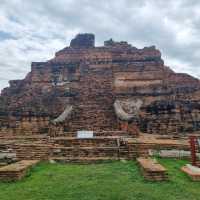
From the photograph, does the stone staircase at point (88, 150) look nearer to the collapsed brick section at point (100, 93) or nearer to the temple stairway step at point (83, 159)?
the temple stairway step at point (83, 159)

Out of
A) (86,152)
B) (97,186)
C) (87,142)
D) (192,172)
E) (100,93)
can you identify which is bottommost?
(97,186)

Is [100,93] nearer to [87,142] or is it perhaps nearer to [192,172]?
[87,142]

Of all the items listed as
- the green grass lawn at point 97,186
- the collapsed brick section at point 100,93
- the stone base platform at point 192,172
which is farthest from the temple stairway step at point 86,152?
the collapsed brick section at point 100,93

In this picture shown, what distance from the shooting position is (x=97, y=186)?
598cm

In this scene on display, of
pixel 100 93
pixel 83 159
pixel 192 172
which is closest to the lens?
pixel 192 172

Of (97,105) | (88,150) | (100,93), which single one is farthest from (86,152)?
(100,93)

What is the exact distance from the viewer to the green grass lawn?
535 cm

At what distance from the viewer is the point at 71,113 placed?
16.1 metres

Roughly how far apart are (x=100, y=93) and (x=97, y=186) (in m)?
14.4

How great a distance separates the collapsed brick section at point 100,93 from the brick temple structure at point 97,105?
0.12 feet

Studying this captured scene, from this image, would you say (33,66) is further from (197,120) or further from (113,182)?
(113,182)

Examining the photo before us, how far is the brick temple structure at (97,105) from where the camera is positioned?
984 centimetres

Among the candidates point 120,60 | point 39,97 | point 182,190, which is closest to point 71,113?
point 39,97

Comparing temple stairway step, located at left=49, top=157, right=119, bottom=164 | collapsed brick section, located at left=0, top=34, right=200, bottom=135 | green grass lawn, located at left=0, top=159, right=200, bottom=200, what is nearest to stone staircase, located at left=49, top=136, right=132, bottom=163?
temple stairway step, located at left=49, top=157, right=119, bottom=164
